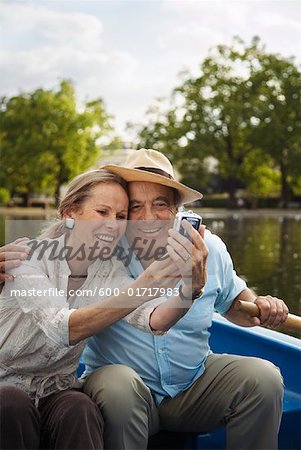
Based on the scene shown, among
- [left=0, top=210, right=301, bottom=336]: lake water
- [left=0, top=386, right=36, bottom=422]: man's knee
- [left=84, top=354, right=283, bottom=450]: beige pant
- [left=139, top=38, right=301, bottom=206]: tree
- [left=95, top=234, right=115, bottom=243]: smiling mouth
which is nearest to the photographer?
[left=0, top=386, right=36, bottom=422]: man's knee

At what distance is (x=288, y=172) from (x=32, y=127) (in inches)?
539

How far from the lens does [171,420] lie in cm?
213

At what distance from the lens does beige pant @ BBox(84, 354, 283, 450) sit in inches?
73.5

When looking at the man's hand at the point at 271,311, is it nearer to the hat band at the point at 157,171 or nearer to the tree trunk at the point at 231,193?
the hat band at the point at 157,171

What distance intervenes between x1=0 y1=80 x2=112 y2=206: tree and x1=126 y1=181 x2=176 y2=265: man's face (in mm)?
32513

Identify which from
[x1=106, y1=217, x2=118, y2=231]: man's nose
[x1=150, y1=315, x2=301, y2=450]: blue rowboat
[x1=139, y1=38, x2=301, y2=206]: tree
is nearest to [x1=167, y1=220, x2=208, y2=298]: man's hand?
[x1=106, y1=217, x2=118, y2=231]: man's nose

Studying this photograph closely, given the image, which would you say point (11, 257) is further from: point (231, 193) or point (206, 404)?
point (231, 193)

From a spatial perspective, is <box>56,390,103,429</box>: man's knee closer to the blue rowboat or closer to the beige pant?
the beige pant

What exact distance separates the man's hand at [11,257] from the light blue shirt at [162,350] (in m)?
0.37

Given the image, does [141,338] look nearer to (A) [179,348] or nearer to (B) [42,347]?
(A) [179,348]

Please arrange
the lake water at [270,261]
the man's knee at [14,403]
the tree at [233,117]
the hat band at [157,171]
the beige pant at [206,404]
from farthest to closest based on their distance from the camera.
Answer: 1. the tree at [233,117]
2. the lake water at [270,261]
3. the hat band at [157,171]
4. the beige pant at [206,404]
5. the man's knee at [14,403]

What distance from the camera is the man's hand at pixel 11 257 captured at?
6.40 feet

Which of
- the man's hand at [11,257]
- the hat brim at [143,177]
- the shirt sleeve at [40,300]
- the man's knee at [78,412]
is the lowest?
the man's knee at [78,412]

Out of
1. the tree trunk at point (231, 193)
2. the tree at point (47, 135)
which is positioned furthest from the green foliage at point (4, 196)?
the tree trunk at point (231, 193)
